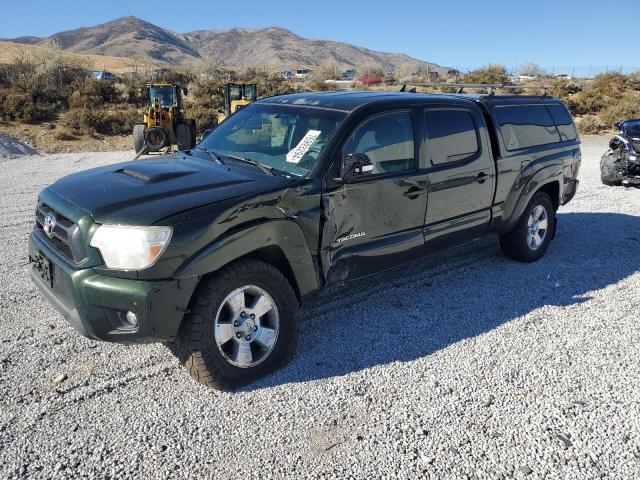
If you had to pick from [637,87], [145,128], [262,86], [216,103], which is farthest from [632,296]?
[637,87]

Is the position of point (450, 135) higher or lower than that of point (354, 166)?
higher

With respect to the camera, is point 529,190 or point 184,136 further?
point 184,136

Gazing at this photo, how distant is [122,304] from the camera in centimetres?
302

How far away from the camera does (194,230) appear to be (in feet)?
10.2

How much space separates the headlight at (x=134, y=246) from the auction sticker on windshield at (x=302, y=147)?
4.18ft

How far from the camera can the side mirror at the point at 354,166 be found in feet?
12.4

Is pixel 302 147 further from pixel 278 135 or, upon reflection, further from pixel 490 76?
pixel 490 76

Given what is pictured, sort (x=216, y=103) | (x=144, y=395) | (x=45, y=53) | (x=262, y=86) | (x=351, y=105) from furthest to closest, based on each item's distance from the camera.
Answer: (x=45, y=53) → (x=262, y=86) → (x=216, y=103) → (x=351, y=105) → (x=144, y=395)

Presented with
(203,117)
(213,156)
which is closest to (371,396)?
(213,156)

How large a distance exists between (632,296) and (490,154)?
6.49 feet

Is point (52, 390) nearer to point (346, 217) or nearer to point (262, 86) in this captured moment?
point (346, 217)

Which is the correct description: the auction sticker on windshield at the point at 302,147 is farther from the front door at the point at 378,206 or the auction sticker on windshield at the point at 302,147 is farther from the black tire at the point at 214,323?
the black tire at the point at 214,323

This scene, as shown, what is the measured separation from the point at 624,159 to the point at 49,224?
10.7 meters

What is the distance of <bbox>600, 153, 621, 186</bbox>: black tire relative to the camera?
10617 mm
